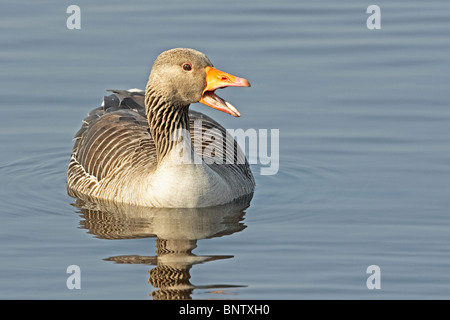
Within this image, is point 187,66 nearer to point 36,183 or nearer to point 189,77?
point 189,77

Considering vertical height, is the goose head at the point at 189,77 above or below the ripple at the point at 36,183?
above

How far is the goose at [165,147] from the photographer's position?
A: 14.1 meters

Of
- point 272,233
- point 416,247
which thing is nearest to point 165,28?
point 272,233

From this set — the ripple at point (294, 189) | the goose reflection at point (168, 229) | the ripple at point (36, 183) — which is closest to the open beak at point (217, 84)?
the goose reflection at point (168, 229)

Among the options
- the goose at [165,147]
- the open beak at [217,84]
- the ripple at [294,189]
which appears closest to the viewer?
the open beak at [217,84]

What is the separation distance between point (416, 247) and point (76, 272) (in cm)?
428

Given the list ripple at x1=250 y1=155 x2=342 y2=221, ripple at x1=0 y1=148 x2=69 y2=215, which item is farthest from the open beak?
ripple at x1=0 y1=148 x2=69 y2=215

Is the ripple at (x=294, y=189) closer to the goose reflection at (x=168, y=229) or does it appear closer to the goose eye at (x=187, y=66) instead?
the goose reflection at (x=168, y=229)

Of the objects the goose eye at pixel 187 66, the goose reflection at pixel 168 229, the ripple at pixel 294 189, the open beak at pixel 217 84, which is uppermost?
the goose eye at pixel 187 66

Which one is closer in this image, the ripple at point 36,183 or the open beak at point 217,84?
the open beak at point 217,84

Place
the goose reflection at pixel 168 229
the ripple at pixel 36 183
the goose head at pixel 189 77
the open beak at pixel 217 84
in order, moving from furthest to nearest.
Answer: the ripple at pixel 36 183 → the goose head at pixel 189 77 → the open beak at pixel 217 84 → the goose reflection at pixel 168 229

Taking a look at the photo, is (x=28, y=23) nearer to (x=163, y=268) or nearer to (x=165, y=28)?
(x=165, y=28)

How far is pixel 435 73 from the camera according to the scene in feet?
61.4

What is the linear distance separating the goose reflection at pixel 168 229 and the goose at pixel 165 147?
171 millimetres
